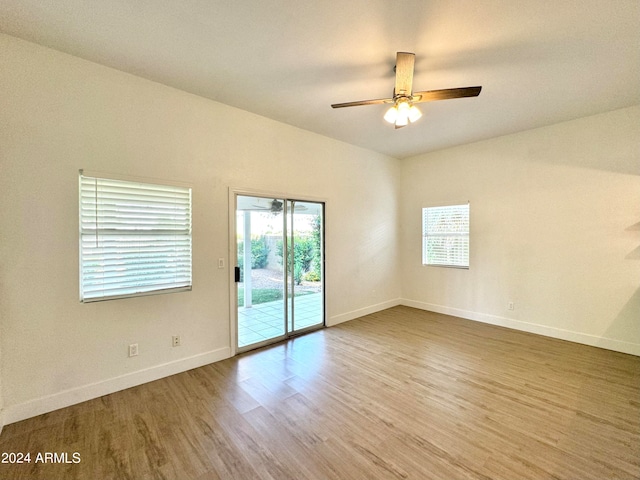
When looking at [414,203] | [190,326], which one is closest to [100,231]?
[190,326]

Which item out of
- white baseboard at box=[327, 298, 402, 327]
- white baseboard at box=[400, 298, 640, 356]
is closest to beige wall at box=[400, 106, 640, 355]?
white baseboard at box=[400, 298, 640, 356]

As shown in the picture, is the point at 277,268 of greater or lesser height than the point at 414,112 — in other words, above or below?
below

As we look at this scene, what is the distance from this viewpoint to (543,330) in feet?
13.5

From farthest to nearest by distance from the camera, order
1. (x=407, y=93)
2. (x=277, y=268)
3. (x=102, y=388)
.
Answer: (x=277, y=268) < (x=102, y=388) < (x=407, y=93)

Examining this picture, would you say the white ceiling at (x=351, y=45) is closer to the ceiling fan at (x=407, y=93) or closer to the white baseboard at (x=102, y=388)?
the ceiling fan at (x=407, y=93)

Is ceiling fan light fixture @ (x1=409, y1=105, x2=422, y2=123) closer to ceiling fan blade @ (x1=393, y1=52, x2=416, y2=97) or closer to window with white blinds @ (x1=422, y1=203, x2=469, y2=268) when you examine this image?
ceiling fan blade @ (x1=393, y1=52, x2=416, y2=97)

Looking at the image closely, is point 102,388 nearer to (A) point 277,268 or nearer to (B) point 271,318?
A: (B) point 271,318

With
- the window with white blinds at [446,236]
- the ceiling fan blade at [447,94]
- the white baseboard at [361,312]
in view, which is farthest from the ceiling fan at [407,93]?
the white baseboard at [361,312]

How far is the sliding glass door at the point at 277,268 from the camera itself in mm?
3652

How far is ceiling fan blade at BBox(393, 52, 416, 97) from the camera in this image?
6.89ft

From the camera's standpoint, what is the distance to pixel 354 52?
236 cm

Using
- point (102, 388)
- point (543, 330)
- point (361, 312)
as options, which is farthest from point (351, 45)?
point (543, 330)

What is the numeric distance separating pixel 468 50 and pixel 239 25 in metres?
1.92

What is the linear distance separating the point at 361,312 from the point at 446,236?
2.20 metres
